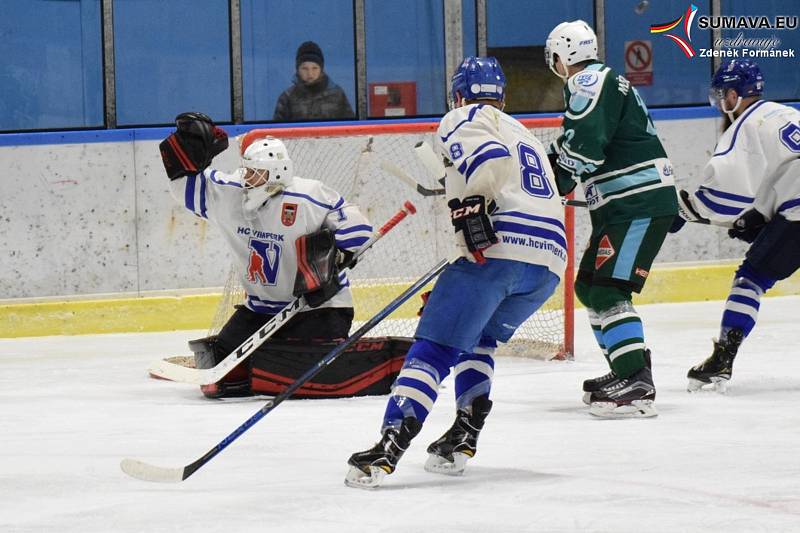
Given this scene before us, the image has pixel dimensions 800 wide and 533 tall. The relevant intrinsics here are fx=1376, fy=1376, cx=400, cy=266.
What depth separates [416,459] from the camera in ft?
10.7

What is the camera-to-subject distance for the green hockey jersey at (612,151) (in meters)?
3.81

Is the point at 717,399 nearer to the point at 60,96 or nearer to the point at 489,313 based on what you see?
the point at 489,313

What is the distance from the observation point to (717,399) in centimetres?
422

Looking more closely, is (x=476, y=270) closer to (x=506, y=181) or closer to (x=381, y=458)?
(x=506, y=181)

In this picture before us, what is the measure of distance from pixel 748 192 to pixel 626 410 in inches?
35.0

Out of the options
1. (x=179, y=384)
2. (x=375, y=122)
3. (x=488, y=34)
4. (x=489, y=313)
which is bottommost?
(x=179, y=384)

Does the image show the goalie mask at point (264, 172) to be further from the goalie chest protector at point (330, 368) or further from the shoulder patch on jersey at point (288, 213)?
the goalie chest protector at point (330, 368)

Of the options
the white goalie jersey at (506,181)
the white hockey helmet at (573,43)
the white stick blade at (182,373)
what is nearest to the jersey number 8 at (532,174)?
the white goalie jersey at (506,181)

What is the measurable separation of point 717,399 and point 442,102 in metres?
3.54

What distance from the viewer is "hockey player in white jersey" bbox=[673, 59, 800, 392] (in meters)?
4.32

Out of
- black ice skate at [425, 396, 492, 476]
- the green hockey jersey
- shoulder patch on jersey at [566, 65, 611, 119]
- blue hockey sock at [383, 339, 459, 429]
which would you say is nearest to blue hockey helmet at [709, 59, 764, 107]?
the green hockey jersey

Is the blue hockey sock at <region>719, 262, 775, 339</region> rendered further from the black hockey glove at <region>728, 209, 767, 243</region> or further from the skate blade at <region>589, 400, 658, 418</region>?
the skate blade at <region>589, 400, 658, 418</region>

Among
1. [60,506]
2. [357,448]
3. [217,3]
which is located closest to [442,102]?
[217,3]

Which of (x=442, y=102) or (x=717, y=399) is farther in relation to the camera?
(x=442, y=102)
